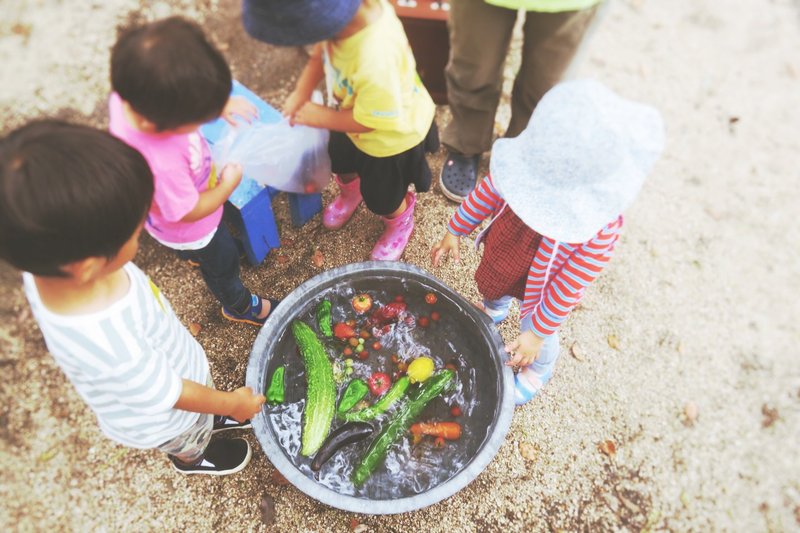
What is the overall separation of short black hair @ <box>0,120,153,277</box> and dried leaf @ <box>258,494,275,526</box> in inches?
68.9

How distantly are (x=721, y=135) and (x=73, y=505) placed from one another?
209 inches

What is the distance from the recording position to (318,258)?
3281 mm

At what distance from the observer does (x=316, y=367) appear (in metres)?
2.52

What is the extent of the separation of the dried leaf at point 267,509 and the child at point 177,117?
1260mm

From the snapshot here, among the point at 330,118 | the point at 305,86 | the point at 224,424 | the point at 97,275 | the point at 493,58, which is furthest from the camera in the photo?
the point at 493,58

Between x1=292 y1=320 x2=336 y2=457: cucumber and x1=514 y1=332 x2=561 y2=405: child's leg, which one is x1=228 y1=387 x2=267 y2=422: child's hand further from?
x1=514 y1=332 x2=561 y2=405: child's leg

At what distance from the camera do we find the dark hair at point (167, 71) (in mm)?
1500

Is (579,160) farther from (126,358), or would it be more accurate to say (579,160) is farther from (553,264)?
(126,358)

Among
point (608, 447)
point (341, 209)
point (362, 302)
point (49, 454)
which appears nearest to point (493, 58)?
point (341, 209)

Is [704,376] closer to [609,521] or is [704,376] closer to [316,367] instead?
[609,521]

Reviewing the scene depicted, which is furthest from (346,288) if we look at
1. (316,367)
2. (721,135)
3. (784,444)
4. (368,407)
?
(721,135)

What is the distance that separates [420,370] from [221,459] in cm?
115

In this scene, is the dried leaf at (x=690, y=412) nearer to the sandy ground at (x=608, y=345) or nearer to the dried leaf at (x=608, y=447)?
the sandy ground at (x=608, y=345)

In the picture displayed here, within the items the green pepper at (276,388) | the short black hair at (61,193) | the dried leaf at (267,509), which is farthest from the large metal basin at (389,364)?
the short black hair at (61,193)
